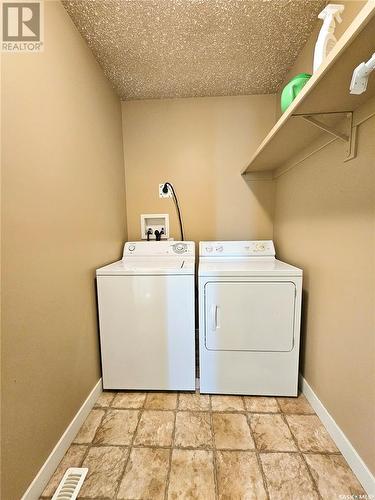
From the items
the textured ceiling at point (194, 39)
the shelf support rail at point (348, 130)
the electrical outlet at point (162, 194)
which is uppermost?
the textured ceiling at point (194, 39)

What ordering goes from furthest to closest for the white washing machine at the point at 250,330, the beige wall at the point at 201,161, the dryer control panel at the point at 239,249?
the beige wall at the point at 201,161
the dryer control panel at the point at 239,249
the white washing machine at the point at 250,330

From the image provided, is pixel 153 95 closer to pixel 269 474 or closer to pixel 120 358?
pixel 120 358

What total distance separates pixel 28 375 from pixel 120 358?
2.33ft

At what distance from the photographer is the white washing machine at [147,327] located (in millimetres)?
1529

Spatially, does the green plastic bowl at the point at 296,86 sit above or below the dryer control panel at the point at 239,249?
above

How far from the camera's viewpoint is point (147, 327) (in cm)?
156

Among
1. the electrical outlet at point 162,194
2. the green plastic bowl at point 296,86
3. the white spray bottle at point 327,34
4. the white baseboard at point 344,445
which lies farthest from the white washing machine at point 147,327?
the white spray bottle at point 327,34

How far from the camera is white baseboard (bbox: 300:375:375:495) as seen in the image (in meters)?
0.98

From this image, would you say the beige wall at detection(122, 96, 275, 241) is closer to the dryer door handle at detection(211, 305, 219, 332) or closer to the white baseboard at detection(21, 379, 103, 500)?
the dryer door handle at detection(211, 305, 219, 332)

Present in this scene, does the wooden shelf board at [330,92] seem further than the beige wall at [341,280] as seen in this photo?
No

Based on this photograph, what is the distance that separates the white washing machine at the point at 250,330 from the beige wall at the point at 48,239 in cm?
78

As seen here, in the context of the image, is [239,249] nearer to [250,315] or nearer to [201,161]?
[250,315]

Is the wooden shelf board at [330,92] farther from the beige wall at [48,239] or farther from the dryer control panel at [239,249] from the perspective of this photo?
the beige wall at [48,239]

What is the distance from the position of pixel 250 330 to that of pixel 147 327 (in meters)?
0.70
